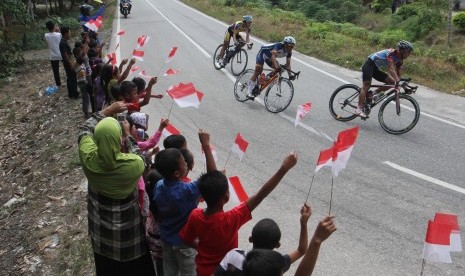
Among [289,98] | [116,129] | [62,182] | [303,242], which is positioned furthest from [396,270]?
[289,98]

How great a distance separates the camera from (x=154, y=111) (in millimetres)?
10078

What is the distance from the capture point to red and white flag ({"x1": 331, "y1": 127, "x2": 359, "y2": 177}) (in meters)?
3.60

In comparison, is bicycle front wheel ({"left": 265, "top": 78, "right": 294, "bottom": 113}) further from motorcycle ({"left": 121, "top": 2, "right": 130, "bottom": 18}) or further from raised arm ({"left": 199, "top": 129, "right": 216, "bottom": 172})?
motorcycle ({"left": 121, "top": 2, "right": 130, "bottom": 18})

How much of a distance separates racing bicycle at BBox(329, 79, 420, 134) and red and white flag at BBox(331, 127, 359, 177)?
5415 millimetres

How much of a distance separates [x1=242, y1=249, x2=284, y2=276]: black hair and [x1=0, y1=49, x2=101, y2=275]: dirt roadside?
3029 mm

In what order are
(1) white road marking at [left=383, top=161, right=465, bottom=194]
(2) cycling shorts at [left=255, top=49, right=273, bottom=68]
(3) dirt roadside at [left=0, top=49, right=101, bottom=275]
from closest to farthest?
(3) dirt roadside at [left=0, top=49, right=101, bottom=275], (1) white road marking at [left=383, top=161, right=465, bottom=194], (2) cycling shorts at [left=255, top=49, right=273, bottom=68]

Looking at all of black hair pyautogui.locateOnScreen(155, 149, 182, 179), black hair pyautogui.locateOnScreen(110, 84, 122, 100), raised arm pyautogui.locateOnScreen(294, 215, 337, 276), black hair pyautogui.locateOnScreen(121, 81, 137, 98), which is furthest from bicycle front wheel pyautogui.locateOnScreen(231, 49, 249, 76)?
raised arm pyautogui.locateOnScreen(294, 215, 337, 276)

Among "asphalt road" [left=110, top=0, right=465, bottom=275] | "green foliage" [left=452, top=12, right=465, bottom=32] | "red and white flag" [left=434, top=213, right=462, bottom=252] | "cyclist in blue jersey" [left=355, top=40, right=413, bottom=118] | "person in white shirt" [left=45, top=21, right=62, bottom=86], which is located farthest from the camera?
"green foliage" [left=452, top=12, right=465, bottom=32]

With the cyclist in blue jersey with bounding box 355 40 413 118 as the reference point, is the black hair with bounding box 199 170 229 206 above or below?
above

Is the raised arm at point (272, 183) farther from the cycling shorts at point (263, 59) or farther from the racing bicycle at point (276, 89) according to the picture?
the cycling shorts at point (263, 59)

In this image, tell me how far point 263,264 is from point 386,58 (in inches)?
283

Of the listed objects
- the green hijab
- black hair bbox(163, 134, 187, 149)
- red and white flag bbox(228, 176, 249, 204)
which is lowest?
red and white flag bbox(228, 176, 249, 204)

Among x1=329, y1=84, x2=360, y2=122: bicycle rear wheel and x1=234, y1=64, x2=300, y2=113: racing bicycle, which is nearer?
x1=329, y1=84, x2=360, y2=122: bicycle rear wheel

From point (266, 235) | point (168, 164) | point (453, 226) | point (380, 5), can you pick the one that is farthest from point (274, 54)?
point (380, 5)
